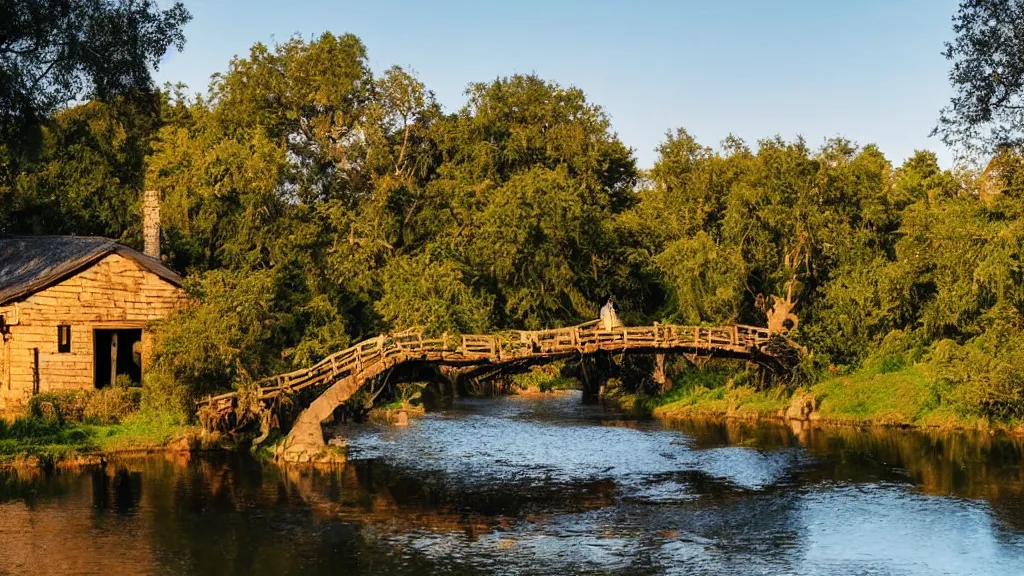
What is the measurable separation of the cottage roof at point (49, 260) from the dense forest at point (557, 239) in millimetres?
2496

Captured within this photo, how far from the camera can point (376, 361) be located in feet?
131

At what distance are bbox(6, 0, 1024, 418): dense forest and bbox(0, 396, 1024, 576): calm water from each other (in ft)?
18.2

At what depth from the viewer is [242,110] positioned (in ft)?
246

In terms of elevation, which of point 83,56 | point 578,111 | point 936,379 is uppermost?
point 578,111

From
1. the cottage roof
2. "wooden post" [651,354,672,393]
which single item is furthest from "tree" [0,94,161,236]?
"wooden post" [651,354,672,393]

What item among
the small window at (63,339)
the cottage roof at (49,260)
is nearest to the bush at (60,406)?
the small window at (63,339)

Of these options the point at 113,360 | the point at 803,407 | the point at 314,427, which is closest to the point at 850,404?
the point at 803,407

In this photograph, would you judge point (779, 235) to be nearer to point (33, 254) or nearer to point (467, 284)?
point (467, 284)

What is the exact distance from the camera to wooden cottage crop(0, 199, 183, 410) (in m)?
40.8

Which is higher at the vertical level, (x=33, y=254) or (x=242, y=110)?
(x=242, y=110)

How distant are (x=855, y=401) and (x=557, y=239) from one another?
16766mm

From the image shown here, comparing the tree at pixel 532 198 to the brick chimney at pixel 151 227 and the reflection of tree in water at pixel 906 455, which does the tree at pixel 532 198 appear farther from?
the brick chimney at pixel 151 227

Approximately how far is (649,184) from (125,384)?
4693 centimetres

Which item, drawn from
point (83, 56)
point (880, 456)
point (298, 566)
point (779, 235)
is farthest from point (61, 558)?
point (779, 235)
